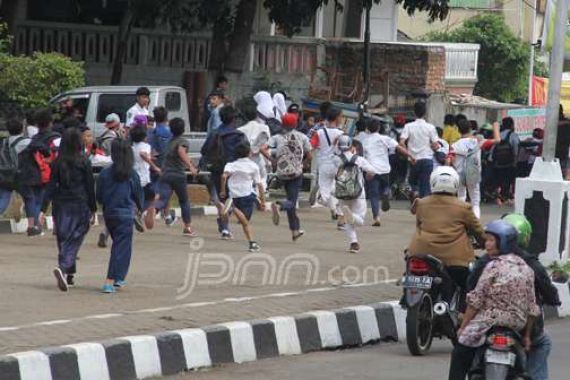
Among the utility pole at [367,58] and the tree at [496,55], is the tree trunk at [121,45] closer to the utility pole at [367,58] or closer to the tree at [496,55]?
the utility pole at [367,58]

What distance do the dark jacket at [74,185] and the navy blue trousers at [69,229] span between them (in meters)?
0.06

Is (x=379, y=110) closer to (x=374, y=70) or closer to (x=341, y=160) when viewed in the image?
(x=374, y=70)

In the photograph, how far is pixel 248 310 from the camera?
12703 mm

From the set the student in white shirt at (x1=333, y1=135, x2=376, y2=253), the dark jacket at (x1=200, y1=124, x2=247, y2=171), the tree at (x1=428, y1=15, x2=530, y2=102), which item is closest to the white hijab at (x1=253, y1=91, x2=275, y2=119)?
the dark jacket at (x1=200, y1=124, x2=247, y2=171)

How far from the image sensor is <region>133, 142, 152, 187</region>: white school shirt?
18766mm

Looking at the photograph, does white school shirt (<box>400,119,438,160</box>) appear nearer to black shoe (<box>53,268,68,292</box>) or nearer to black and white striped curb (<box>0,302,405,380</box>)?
black and white striped curb (<box>0,302,405,380</box>)

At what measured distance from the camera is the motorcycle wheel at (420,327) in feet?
38.8

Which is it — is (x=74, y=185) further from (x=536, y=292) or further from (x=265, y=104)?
(x=265, y=104)

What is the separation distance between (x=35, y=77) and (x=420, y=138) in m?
6.72

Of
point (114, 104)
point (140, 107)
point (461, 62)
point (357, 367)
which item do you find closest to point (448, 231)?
point (357, 367)

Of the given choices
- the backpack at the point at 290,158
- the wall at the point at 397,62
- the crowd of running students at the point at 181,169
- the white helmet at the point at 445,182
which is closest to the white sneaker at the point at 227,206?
the crowd of running students at the point at 181,169

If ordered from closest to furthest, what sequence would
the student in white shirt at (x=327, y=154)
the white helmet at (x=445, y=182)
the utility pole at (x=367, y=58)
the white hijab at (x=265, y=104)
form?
1. the white helmet at (x=445, y=182)
2. the student in white shirt at (x=327, y=154)
3. the white hijab at (x=265, y=104)
4. the utility pole at (x=367, y=58)

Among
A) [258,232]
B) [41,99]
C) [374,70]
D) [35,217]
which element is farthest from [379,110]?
[35,217]

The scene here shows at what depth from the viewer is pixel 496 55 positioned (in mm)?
51000
